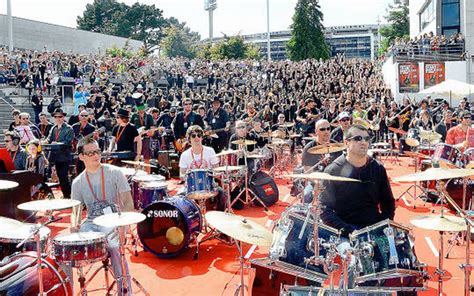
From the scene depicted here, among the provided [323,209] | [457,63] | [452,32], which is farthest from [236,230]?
[452,32]

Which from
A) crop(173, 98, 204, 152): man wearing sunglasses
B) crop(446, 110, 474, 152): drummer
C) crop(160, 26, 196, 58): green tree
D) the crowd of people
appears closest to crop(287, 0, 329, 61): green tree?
crop(160, 26, 196, 58): green tree

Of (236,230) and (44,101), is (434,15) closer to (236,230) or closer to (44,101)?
(44,101)

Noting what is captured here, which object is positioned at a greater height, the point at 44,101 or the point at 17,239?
the point at 44,101

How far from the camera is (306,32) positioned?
7044 cm

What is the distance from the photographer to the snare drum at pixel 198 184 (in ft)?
25.3

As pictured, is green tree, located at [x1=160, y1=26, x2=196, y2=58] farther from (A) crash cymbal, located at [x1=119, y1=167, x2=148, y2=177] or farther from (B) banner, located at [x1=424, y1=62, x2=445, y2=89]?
(A) crash cymbal, located at [x1=119, y1=167, x2=148, y2=177]

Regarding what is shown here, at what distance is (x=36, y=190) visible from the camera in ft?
31.8

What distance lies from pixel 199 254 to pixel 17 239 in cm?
331

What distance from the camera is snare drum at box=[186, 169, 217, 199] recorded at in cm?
770

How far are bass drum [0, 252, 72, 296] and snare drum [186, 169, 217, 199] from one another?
301 cm

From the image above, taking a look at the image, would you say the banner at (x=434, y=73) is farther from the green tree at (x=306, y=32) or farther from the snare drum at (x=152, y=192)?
the green tree at (x=306, y=32)

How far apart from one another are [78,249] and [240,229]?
1.53 metres

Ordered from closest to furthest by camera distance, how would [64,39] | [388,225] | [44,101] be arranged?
[388,225]
[44,101]
[64,39]

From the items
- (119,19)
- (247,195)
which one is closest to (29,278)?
(247,195)
